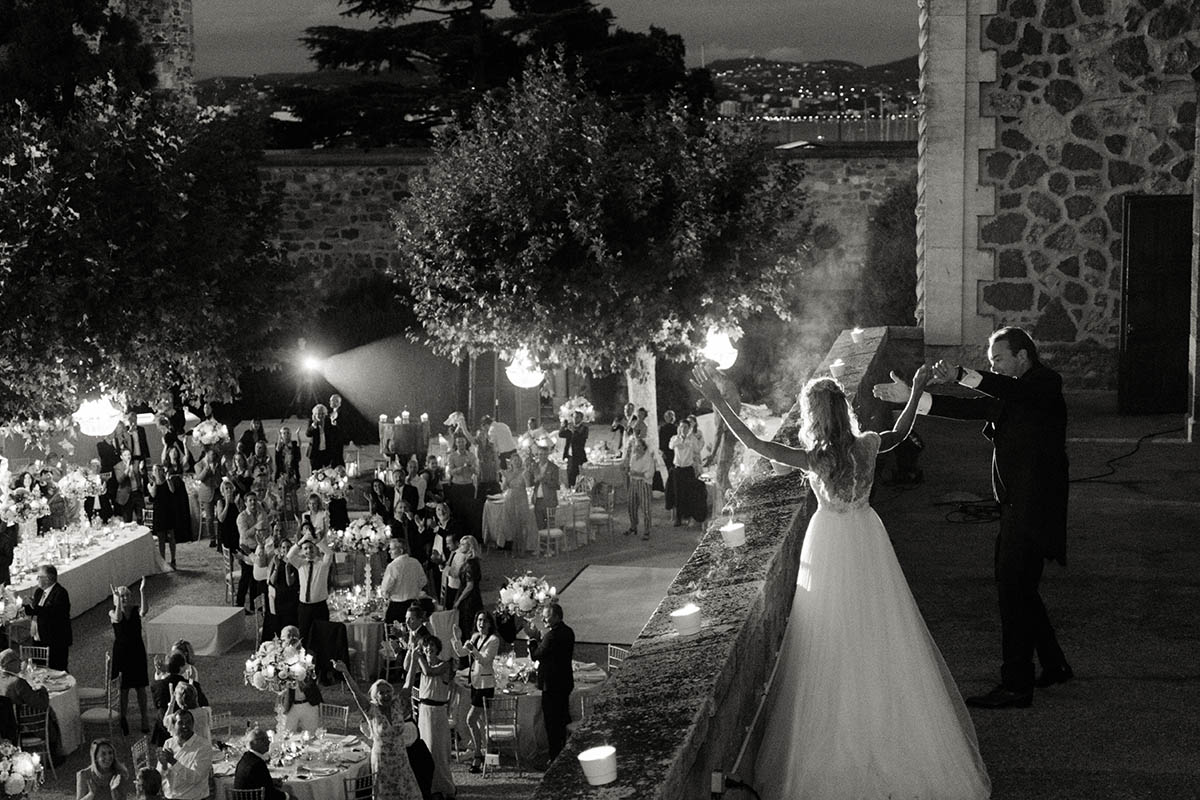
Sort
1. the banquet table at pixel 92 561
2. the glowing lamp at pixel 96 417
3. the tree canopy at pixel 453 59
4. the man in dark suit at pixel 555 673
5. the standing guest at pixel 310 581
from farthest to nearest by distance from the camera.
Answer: the tree canopy at pixel 453 59, the glowing lamp at pixel 96 417, the banquet table at pixel 92 561, the standing guest at pixel 310 581, the man in dark suit at pixel 555 673

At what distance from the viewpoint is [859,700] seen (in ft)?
16.4

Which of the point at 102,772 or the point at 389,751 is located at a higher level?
the point at 389,751

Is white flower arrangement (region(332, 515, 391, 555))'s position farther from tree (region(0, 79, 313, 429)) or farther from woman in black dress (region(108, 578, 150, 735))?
tree (region(0, 79, 313, 429))

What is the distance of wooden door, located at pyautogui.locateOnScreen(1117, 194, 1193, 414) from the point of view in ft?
39.2

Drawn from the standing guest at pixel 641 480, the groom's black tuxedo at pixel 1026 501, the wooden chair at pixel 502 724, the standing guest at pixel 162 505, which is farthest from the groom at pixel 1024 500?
the standing guest at pixel 162 505

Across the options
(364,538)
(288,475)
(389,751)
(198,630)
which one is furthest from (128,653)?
(288,475)

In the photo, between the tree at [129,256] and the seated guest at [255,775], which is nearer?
the seated guest at [255,775]

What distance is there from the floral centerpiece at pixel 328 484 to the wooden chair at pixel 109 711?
4.99 m

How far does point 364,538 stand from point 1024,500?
10603mm

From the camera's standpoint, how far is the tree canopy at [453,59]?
32969 millimetres

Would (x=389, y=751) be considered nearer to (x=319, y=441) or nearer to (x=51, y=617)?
(x=51, y=617)

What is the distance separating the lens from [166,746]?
9.93m

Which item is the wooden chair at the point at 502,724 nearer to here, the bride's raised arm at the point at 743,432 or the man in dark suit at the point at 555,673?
the man in dark suit at the point at 555,673

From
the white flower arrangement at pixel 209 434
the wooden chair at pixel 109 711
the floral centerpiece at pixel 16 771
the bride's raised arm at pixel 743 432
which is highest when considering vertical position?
the bride's raised arm at pixel 743 432
